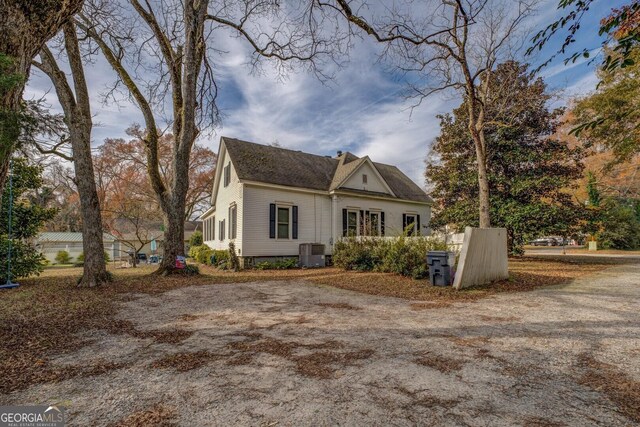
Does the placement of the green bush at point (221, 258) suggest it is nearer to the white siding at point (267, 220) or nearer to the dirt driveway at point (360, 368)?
the white siding at point (267, 220)

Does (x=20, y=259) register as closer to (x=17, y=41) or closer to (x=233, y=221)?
(x=233, y=221)

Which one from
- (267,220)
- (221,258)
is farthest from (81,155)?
(221,258)

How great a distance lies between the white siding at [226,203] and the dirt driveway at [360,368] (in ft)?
27.2

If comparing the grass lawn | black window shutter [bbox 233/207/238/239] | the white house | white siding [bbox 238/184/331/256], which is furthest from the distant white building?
the grass lawn

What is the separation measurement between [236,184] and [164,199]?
4.17 meters

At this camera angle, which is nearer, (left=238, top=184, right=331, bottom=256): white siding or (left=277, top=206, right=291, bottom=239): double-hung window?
(left=238, top=184, right=331, bottom=256): white siding

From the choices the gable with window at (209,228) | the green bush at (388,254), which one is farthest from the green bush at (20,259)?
the green bush at (388,254)

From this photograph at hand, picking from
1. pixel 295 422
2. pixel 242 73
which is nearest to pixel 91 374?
pixel 295 422

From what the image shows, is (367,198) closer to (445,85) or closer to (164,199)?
(445,85)

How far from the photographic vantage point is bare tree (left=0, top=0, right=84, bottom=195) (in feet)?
8.47

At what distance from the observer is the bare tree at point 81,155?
8219mm

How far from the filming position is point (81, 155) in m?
8.33

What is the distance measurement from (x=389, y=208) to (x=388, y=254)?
733cm

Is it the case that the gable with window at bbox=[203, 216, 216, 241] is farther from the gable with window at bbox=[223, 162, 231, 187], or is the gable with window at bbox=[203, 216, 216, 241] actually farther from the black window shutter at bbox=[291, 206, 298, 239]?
the black window shutter at bbox=[291, 206, 298, 239]
